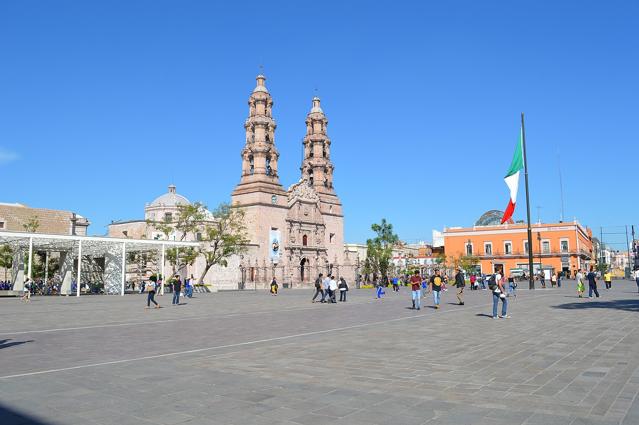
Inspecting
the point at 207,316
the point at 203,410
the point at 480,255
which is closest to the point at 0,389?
the point at 203,410

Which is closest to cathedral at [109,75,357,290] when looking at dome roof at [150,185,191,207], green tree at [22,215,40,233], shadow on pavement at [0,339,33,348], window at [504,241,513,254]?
dome roof at [150,185,191,207]

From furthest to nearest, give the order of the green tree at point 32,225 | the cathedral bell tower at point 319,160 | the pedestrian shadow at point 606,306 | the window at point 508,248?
the cathedral bell tower at point 319,160 → the window at point 508,248 → the green tree at point 32,225 → the pedestrian shadow at point 606,306

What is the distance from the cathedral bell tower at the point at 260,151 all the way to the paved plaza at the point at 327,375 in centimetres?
4979

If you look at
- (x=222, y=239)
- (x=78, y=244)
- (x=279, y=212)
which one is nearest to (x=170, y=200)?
(x=279, y=212)

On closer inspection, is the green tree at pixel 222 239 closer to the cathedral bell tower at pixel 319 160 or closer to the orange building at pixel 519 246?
the cathedral bell tower at pixel 319 160

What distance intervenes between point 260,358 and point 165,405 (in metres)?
3.10

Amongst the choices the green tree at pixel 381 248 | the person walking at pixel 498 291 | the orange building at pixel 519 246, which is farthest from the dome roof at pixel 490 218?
the person walking at pixel 498 291

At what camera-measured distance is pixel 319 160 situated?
235 feet

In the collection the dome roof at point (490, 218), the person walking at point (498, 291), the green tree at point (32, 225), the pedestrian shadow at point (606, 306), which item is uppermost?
the dome roof at point (490, 218)

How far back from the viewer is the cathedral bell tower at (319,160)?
71.8m

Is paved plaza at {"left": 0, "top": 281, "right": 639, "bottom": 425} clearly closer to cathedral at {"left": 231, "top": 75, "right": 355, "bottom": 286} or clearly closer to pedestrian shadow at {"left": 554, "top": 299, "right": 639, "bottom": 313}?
A: pedestrian shadow at {"left": 554, "top": 299, "right": 639, "bottom": 313}

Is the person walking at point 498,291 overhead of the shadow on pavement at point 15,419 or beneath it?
overhead

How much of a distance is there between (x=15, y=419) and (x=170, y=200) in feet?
251

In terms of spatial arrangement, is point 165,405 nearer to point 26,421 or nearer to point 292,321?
point 26,421
